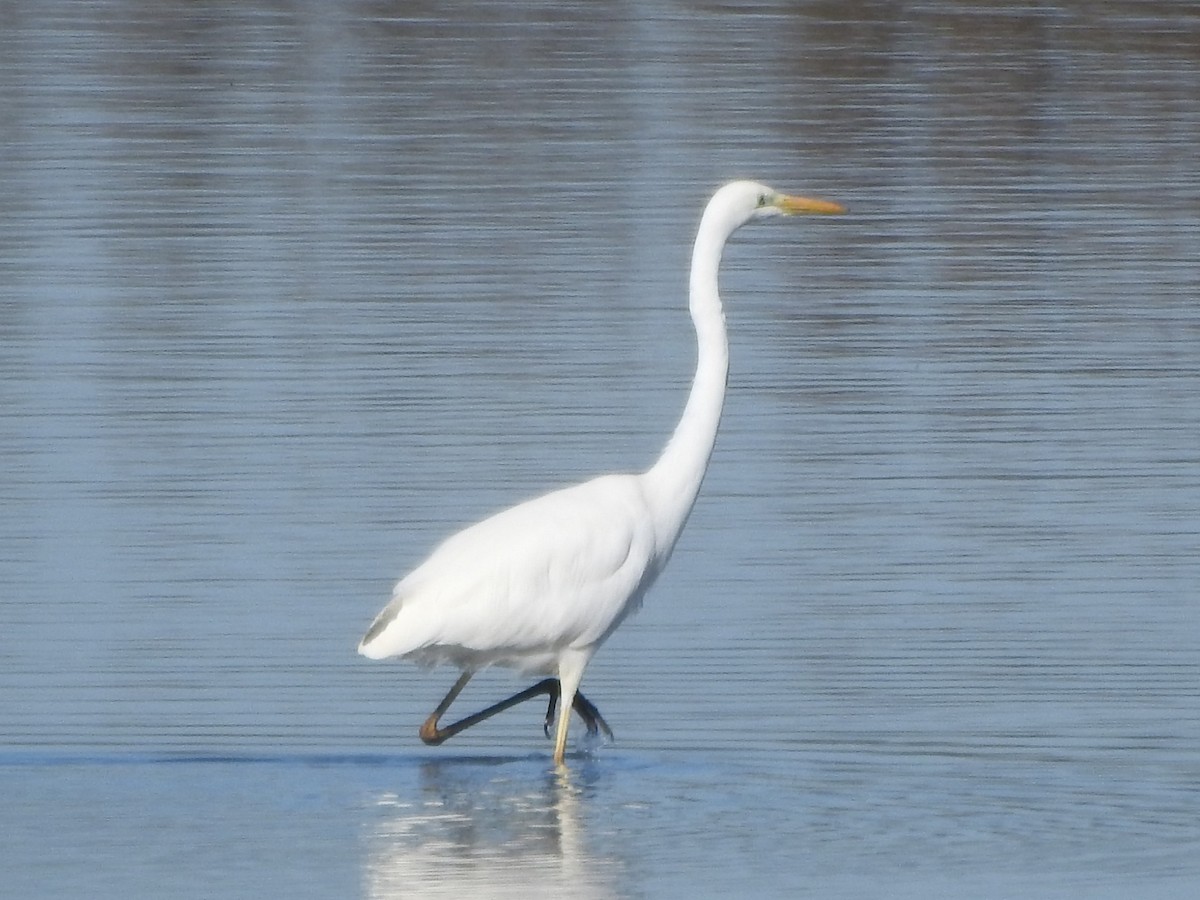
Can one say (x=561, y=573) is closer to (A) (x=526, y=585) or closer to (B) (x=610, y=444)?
(A) (x=526, y=585)

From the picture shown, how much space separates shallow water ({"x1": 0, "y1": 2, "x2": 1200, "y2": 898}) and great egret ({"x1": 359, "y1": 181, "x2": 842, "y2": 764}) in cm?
25

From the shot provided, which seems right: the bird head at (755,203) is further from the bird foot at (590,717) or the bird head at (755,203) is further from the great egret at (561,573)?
the bird foot at (590,717)

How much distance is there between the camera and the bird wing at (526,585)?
6.75 metres

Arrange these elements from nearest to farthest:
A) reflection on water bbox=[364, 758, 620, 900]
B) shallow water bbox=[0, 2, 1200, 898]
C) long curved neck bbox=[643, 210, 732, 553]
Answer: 1. reflection on water bbox=[364, 758, 620, 900]
2. shallow water bbox=[0, 2, 1200, 898]
3. long curved neck bbox=[643, 210, 732, 553]

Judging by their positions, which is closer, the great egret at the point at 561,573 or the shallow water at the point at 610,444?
the shallow water at the point at 610,444

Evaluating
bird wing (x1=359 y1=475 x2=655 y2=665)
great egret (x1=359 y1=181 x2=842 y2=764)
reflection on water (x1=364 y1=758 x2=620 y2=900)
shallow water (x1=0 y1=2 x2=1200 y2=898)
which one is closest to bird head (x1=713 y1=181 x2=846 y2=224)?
great egret (x1=359 y1=181 x2=842 y2=764)

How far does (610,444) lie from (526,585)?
2.25 metres

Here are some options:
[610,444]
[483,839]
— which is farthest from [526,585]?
[610,444]

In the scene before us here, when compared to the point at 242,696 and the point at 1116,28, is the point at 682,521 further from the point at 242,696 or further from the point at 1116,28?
the point at 1116,28

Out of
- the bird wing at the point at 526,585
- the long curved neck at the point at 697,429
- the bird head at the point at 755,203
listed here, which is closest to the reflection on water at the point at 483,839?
the bird wing at the point at 526,585

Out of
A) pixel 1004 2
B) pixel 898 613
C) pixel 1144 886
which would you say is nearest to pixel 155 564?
pixel 898 613

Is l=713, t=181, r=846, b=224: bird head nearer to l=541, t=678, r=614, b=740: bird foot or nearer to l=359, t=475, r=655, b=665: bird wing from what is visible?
l=359, t=475, r=655, b=665: bird wing

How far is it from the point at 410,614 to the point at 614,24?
9.45 meters

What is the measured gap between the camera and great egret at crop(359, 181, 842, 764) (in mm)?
6770
